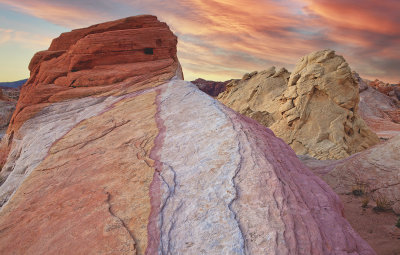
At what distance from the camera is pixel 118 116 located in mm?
6750

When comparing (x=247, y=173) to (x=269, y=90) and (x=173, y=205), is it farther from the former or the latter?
(x=269, y=90)

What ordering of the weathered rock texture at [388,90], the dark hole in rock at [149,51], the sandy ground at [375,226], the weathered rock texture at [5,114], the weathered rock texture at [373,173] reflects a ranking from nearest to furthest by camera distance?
the sandy ground at [375,226] < the weathered rock texture at [373,173] < the dark hole in rock at [149,51] < the weathered rock texture at [5,114] < the weathered rock texture at [388,90]

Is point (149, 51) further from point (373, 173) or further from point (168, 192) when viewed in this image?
point (373, 173)

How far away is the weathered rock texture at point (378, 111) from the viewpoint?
36.6 metres

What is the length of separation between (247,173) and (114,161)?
2414mm

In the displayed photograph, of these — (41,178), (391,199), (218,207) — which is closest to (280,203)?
(218,207)

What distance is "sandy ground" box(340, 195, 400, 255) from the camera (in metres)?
6.11

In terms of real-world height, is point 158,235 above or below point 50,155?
below

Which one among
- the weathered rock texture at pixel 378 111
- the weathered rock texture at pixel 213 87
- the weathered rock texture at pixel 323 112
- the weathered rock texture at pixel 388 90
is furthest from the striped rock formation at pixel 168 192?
the weathered rock texture at pixel 213 87

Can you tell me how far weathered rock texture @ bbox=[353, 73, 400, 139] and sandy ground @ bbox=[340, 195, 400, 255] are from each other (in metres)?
32.6

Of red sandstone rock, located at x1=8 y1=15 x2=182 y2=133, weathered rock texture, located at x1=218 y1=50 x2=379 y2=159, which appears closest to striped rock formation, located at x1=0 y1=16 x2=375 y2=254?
red sandstone rock, located at x1=8 y1=15 x2=182 y2=133

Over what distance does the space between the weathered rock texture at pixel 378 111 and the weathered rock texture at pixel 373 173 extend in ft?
98.7

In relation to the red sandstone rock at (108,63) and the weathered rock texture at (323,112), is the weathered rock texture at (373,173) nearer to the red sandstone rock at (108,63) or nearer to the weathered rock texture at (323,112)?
the weathered rock texture at (323,112)

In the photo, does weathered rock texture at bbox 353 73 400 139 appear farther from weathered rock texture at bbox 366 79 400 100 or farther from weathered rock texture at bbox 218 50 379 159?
weathered rock texture at bbox 218 50 379 159
